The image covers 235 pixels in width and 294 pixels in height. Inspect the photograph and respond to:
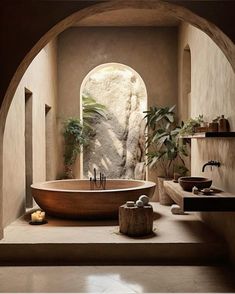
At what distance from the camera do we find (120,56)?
7.70m

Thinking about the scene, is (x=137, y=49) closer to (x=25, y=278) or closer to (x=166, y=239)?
(x=166, y=239)

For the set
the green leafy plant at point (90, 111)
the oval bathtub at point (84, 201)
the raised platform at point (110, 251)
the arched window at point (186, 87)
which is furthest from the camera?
the green leafy plant at point (90, 111)

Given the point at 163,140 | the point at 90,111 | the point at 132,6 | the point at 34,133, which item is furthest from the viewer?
the point at 90,111

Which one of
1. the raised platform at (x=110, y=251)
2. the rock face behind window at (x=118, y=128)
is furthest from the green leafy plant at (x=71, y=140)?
the raised platform at (x=110, y=251)

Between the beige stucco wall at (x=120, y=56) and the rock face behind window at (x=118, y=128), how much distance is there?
→ 2606 mm

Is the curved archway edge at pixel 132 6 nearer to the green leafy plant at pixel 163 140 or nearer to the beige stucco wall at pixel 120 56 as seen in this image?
the green leafy plant at pixel 163 140

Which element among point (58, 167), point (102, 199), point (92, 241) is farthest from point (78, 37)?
point (92, 241)

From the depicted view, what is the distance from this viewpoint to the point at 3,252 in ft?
12.8

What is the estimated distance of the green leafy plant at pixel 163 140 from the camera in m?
6.57

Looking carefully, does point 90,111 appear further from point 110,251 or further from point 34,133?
point 110,251

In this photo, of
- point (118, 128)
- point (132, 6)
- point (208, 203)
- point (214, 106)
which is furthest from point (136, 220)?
point (118, 128)

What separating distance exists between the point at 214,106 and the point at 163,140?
218 cm

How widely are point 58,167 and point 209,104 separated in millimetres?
3941

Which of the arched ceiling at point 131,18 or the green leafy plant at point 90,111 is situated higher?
the arched ceiling at point 131,18
